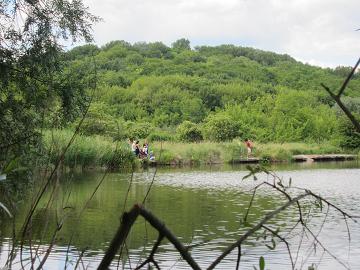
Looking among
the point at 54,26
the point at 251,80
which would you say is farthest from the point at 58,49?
the point at 251,80

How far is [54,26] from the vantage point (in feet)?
29.3

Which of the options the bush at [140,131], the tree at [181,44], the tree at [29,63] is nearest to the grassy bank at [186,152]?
the bush at [140,131]

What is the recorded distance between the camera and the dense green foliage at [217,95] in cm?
4031

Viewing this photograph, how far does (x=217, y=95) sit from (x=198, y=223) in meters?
47.9

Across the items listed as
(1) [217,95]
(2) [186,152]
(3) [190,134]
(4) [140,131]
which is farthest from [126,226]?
(1) [217,95]

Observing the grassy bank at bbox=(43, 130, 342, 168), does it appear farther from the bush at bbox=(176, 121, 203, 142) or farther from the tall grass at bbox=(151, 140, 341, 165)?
the bush at bbox=(176, 121, 203, 142)

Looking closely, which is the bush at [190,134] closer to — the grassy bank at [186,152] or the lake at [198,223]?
the grassy bank at [186,152]

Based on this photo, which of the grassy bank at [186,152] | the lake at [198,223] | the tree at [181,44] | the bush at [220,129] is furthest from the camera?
the tree at [181,44]

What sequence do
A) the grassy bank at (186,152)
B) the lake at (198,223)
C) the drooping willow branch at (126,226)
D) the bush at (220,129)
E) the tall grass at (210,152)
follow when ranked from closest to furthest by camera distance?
the drooping willow branch at (126,226) → the lake at (198,223) → the grassy bank at (186,152) → the tall grass at (210,152) → the bush at (220,129)

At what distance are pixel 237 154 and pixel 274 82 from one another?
40.8 metres

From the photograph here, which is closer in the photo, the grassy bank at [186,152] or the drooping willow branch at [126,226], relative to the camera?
the drooping willow branch at [126,226]

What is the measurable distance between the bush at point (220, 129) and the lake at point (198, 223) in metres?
17.4

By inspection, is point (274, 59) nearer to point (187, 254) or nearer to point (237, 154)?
point (237, 154)

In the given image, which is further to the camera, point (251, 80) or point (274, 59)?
point (274, 59)
